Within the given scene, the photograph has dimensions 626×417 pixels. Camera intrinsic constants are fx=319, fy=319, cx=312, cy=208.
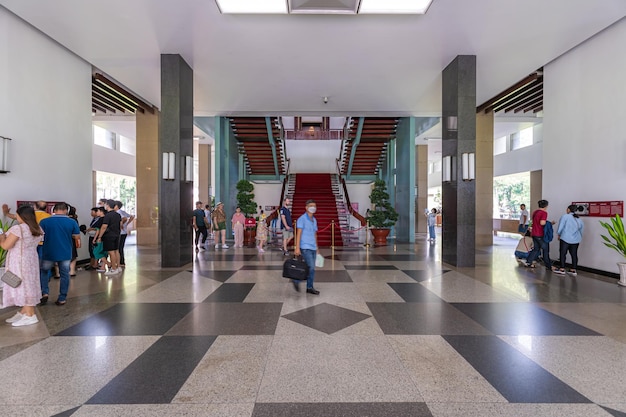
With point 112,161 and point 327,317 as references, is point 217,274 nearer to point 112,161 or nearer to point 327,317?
point 327,317

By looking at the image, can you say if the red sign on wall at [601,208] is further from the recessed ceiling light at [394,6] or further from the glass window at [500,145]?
the glass window at [500,145]

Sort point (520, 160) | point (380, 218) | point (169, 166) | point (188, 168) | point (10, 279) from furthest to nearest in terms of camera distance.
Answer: point (520, 160), point (380, 218), point (188, 168), point (169, 166), point (10, 279)

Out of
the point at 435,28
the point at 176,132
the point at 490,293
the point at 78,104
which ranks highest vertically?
the point at 435,28

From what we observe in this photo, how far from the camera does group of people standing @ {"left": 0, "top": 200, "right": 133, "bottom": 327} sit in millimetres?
4031

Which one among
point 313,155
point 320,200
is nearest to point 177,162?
point 320,200

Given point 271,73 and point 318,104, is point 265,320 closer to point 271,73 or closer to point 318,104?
point 271,73

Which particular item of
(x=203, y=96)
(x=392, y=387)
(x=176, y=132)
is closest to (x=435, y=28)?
(x=176, y=132)

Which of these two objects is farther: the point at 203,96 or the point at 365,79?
the point at 203,96

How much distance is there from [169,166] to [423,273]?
6632mm

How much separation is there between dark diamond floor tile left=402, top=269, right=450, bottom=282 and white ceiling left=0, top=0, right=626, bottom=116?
5309 millimetres

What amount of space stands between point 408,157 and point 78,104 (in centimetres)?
1199

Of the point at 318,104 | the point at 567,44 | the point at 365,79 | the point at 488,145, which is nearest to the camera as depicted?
the point at 567,44

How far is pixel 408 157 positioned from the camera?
14266mm

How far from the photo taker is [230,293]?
18.5 ft
